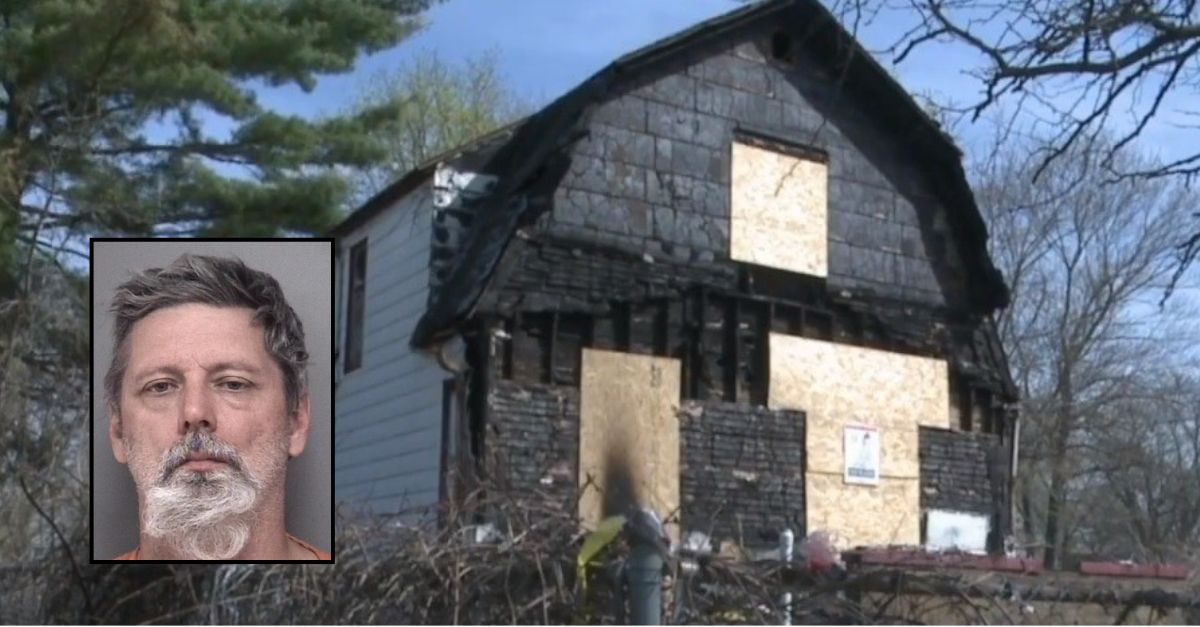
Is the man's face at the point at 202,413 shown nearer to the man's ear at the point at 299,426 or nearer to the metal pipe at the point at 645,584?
the man's ear at the point at 299,426

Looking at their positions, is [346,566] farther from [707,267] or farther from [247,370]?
[707,267]

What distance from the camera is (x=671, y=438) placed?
1388cm

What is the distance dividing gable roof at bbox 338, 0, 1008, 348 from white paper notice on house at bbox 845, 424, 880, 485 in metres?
2.33

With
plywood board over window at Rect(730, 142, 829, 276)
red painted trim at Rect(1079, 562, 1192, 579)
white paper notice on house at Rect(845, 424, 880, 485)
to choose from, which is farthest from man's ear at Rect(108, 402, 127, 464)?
white paper notice on house at Rect(845, 424, 880, 485)

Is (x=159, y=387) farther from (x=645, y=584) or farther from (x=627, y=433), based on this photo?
(x=627, y=433)

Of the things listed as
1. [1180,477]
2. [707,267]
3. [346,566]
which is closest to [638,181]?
[707,267]

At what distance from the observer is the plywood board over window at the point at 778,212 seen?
14742 mm

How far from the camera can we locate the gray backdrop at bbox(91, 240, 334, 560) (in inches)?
217

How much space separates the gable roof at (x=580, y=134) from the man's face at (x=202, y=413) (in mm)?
7372

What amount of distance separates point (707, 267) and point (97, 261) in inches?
362

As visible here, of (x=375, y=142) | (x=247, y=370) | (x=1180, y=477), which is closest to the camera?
(x=247, y=370)

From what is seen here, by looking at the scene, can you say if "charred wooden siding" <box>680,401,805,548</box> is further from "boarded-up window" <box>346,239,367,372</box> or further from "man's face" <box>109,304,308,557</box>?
"man's face" <box>109,304,308,557</box>

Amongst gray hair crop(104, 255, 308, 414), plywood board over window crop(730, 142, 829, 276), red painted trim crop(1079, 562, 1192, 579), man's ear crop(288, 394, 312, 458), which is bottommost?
red painted trim crop(1079, 562, 1192, 579)

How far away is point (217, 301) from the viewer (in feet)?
17.6
